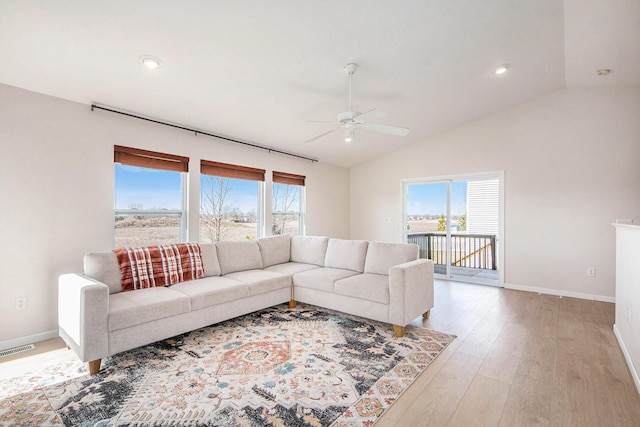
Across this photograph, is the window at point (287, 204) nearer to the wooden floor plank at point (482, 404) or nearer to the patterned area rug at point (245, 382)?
the patterned area rug at point (245, 382)

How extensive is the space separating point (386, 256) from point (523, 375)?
1.76m

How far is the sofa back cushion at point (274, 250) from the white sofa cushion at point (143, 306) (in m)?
1.54

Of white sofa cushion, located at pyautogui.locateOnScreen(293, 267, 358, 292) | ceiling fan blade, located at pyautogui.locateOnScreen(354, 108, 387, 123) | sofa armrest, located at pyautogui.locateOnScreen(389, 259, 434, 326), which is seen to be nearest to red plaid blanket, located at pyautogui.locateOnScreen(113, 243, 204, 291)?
white sofa cushion, located at pyautogui.locateOnScreen(293, 267, 358, 292)

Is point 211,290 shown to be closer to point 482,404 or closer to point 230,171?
point 230,171

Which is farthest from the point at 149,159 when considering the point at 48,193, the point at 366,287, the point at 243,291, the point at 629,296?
the point at 629,296

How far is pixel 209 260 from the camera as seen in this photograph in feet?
12.2

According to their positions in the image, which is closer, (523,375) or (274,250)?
(523,375)

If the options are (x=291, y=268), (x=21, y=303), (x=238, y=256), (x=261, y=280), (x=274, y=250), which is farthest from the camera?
(x=274, y=250)

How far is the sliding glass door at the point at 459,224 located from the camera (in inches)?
207

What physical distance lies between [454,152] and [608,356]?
3784 mm

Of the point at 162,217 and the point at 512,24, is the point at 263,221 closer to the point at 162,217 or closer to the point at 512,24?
the point at 162,217

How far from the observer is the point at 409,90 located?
390cm

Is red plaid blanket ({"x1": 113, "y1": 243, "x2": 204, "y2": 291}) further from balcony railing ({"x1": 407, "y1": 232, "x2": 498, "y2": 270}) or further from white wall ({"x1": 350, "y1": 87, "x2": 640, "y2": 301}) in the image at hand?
white wall ({"x1": 350, "y1": 87, "x2": 640, "y2": 301})

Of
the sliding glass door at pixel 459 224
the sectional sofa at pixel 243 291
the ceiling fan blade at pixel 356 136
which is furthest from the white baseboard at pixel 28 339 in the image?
the sliding glass door at pixel 459 224
